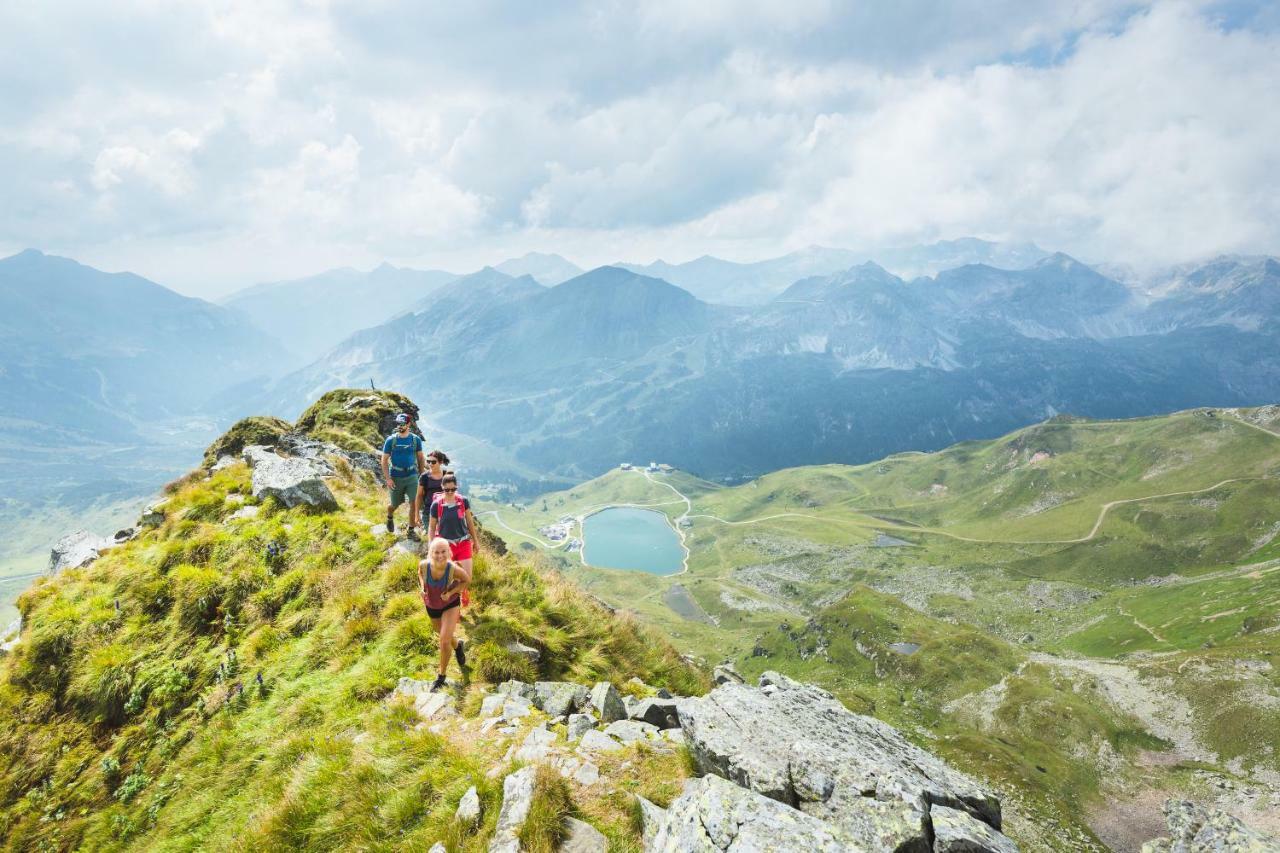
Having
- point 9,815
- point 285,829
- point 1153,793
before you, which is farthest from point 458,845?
point 1153,793

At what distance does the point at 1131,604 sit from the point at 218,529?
23841cm

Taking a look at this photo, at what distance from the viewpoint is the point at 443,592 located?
11.8 m

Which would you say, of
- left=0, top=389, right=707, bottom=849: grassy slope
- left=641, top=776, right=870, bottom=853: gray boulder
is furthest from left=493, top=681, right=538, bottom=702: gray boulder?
left=641, top=776, right=870, bottom=853: gray boulder

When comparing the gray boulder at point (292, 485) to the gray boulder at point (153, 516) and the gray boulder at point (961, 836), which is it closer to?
the gray boulder at point (153, 516)

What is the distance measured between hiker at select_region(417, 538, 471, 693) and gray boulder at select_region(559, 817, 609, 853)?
499 cm

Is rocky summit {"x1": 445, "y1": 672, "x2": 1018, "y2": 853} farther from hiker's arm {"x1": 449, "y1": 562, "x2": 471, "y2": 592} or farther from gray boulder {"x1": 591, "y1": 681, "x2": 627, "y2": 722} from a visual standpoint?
hiker's arm {"x1": 449, "y1": 562, "x2": 471, "y2": 592}

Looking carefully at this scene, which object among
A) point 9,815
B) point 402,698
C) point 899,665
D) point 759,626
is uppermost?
point 402,698

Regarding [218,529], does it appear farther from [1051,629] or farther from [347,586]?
[1051,629]

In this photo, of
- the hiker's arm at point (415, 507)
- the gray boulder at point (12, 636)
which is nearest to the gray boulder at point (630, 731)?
the hiker's arm at point (415, 507)

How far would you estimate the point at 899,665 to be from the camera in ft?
479

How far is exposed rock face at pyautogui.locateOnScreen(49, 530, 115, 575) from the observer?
22234 millimetres

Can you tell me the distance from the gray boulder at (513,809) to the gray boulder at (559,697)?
300 centimetres

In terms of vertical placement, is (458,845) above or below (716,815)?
below

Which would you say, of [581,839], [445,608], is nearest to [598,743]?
[581,839]
